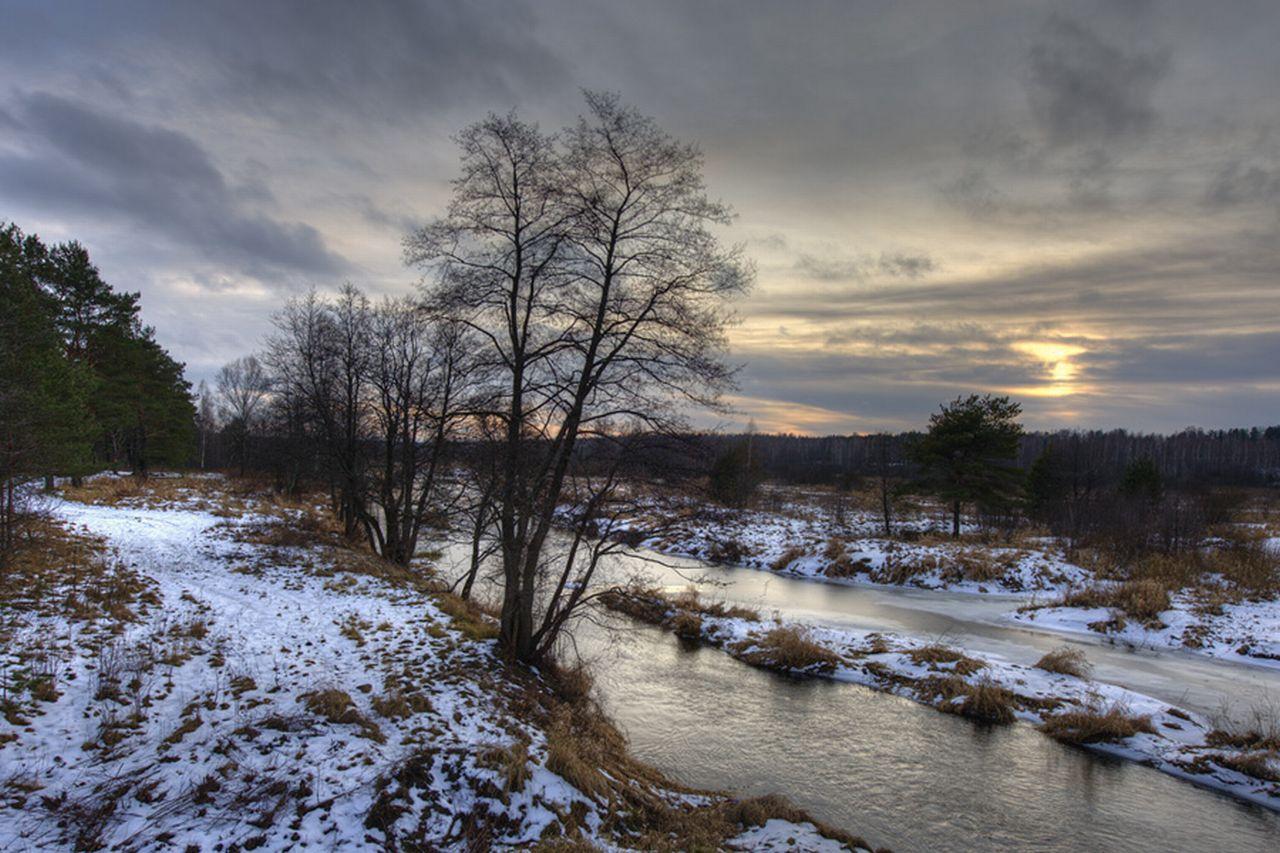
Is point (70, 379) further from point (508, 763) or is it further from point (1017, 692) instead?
point (1017, 692)

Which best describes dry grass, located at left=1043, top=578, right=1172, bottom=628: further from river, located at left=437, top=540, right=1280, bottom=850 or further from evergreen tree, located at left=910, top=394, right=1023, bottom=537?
evergreen tree, located at left=910, top=394, right=1023, bottom=537

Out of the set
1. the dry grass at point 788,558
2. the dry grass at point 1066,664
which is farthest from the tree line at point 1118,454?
the dry grass at point 1066,664

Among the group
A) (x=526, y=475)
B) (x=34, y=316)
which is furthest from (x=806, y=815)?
(x=34, y=316)

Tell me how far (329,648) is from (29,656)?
13.9 feet

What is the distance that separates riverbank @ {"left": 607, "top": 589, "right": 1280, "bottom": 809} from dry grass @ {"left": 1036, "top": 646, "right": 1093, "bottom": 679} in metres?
0.03

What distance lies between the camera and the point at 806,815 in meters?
8.89

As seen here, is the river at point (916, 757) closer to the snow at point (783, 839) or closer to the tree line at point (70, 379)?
the snow at point (783, 839)

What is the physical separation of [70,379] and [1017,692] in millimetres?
29175

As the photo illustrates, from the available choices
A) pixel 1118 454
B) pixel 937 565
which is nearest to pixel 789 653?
pixel 937 565

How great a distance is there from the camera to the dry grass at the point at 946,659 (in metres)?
15.4

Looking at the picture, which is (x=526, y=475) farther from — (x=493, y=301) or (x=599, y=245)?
(x=599, y=245)

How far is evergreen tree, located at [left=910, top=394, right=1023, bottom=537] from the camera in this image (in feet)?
118

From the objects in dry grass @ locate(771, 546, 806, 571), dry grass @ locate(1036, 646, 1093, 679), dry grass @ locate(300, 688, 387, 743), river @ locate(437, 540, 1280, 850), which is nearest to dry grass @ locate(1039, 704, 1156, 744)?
river @ locate(437, 540, 1280, 850)

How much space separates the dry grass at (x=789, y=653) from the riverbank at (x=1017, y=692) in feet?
0.09
